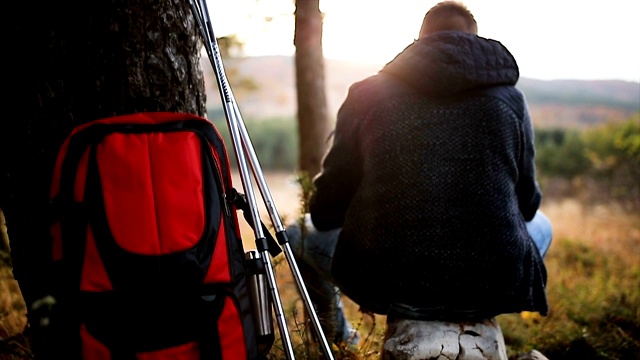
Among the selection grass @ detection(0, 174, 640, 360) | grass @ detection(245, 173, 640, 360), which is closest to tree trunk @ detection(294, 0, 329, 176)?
grass @ detection(0, 174, 640, 360)

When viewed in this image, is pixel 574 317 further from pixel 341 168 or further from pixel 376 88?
pixel 376 88

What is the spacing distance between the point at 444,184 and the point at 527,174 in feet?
1.48

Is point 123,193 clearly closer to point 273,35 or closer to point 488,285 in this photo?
point 488,285

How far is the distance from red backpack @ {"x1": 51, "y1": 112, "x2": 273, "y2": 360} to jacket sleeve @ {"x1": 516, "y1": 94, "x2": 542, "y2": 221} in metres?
1.21

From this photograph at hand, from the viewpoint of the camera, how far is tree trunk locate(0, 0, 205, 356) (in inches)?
80.9

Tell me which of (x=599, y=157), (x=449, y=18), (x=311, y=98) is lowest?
(x=599, y=157)

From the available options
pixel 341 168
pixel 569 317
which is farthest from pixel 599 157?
pixel 341 168

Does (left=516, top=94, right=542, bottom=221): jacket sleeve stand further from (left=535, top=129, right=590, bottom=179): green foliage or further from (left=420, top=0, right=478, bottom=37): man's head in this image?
(left=535, top=129, right=590, bottom=179): green foliage

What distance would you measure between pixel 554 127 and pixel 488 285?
70.9 ft

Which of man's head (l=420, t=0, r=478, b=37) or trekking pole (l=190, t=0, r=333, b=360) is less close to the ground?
man's head (l=420, t=0, r=478, b=37)

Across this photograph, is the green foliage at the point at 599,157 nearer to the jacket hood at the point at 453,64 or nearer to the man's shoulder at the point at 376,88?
the jacket hood at the point at 453,64

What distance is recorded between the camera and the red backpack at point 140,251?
1765mm

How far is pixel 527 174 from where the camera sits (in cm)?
232

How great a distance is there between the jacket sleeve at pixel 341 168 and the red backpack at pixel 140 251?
0.60m
